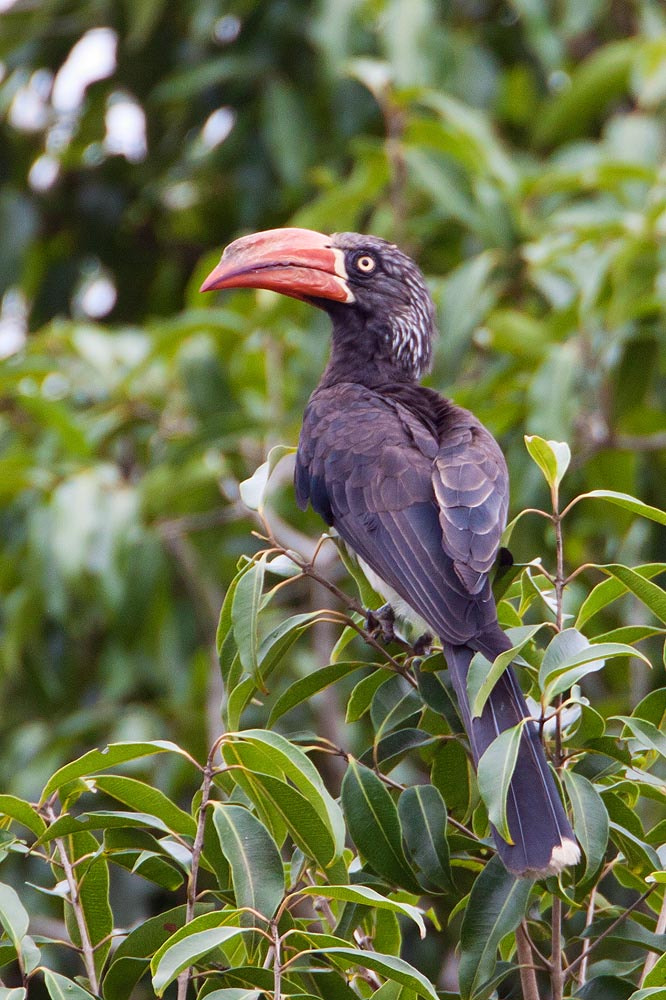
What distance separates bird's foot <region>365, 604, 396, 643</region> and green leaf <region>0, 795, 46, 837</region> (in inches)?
40.9

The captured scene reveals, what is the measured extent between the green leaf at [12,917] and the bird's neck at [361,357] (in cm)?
196

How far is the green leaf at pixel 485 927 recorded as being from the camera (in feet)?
6.21

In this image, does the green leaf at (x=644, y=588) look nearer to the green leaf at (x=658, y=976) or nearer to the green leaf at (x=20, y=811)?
the green leaf at (x=658, y=976)

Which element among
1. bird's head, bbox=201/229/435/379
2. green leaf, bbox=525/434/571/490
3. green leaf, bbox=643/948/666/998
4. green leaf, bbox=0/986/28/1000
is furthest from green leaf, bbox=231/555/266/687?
bird's head, bbox=201/229/435/379

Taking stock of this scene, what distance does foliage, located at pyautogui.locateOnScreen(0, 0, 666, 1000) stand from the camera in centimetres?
194

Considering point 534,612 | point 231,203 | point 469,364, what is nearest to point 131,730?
point 534,612

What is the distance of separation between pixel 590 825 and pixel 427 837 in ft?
0.81

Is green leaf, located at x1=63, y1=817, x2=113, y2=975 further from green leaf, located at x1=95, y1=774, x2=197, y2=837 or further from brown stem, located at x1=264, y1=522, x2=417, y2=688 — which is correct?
brown stem, located at x1=264, y1=522, x2=417, y2=688

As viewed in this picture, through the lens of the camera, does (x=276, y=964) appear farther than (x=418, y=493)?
No

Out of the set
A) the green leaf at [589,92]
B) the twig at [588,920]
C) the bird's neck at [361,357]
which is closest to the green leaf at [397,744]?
the twig at [588,920]

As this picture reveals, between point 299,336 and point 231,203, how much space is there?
2018mm

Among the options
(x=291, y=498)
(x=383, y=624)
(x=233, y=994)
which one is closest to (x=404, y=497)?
(x=383, y=624)

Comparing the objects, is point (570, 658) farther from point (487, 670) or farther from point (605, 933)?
point (605, 933)

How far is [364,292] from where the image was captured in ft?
11.6
